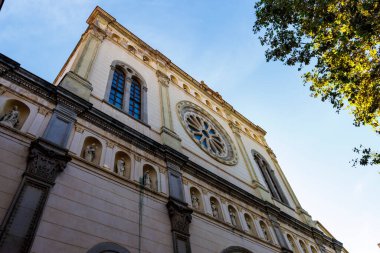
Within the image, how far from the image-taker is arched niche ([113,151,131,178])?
34.5ft

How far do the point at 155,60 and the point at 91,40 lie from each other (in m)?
5.62

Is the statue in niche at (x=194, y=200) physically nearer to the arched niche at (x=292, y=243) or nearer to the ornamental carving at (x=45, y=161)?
the ornamental carving at (x=45, y=161)

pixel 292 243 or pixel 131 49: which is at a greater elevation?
pixel 131 49

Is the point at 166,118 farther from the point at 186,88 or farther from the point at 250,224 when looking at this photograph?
the point at 186,88

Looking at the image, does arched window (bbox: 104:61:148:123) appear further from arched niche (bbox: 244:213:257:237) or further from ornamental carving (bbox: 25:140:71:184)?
arched niche (bbox: 244:213:257:237)

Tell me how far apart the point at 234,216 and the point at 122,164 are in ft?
19.9

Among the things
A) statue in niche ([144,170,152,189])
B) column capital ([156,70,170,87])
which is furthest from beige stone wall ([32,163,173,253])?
column capital ([156,70,170,87])

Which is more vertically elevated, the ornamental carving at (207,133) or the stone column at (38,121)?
the ornamental carving at (207,133)

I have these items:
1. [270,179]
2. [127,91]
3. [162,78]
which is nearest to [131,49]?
[162,78]

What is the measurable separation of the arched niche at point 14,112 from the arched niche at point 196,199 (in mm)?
6925

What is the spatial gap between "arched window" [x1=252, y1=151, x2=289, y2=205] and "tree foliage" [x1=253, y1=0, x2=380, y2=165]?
9.40m

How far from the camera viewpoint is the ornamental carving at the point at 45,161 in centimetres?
795

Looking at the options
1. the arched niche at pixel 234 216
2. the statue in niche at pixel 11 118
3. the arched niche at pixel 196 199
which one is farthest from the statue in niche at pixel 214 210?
the statue in niche at pixel 11 118

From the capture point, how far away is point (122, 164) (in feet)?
Answer: 35.7
